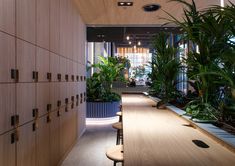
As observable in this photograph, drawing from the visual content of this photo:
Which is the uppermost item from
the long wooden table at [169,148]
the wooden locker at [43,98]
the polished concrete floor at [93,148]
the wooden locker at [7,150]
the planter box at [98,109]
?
the wooden locker at [43,98]

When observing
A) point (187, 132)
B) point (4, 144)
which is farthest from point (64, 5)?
point (187, 132)

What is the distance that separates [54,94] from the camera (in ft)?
12.9

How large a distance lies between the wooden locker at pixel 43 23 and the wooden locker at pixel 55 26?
0.16 m

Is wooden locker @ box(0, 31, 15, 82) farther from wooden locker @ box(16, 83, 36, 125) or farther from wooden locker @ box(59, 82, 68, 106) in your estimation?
wooden locker @ box(59, 82, 68, 106)

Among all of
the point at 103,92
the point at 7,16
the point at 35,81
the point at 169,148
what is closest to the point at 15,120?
the point at 35,81

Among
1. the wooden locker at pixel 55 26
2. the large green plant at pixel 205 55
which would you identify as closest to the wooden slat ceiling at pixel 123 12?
the wooden locker at pixel 55 26

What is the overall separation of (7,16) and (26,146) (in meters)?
1.32

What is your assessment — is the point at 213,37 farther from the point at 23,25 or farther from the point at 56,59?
the point at 56,59

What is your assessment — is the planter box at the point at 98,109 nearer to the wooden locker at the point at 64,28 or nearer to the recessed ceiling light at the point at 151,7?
the recessed ceiling light at the point at 151,7

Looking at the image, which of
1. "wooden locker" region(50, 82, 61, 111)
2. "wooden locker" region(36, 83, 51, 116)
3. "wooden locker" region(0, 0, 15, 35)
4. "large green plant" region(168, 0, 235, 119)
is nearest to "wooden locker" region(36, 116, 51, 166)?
"wooden locker" region(36, 83, 51, 116)

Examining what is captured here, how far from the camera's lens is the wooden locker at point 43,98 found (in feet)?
10.5

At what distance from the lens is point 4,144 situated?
2.29 metres

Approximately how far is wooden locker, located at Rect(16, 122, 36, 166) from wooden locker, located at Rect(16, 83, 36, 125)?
9cm

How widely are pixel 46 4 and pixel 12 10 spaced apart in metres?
1.19
